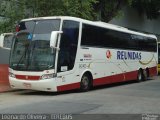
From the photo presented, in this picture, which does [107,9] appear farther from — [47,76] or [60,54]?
[47,76]

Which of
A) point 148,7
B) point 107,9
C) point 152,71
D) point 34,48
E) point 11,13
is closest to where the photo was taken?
point 34,48

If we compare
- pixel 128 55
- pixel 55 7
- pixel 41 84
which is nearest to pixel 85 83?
pixel 41 84

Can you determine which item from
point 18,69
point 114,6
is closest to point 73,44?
point 18,69

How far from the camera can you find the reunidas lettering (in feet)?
75.9

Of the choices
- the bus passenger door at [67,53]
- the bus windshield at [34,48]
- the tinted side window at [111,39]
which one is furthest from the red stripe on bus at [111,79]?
the tinted side window at [111,39]

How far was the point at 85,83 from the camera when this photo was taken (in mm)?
19359

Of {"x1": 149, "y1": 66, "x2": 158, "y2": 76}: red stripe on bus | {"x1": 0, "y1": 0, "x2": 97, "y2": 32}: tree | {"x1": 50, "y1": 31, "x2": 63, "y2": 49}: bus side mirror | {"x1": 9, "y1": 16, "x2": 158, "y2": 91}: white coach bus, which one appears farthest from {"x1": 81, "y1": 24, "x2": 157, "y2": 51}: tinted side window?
{"x1": 50, "y1": 31, "x2": 63, "y2": 49}: bus side mirror

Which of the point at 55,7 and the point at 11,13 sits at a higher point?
the point at 55,7

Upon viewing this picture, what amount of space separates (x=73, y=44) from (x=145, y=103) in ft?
15.8

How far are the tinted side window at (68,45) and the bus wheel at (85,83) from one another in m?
1.30

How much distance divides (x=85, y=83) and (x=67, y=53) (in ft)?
7.05

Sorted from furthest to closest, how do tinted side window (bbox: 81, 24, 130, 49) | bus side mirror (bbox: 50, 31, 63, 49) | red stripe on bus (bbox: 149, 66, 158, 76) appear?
red stripe on bus (bbox: 149, 66, 158, 76) → tinted side window (bbox: 81, 24, 130, 49) → bus side mirror (bbox: 50, 31, 63, 49)

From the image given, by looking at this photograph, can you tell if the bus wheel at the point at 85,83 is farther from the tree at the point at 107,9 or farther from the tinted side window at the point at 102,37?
the tree at the point at 107,9

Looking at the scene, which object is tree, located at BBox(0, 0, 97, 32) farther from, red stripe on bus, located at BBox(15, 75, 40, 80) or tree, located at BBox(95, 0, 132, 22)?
tree, located at BBox(95, 0, 132, 22)
